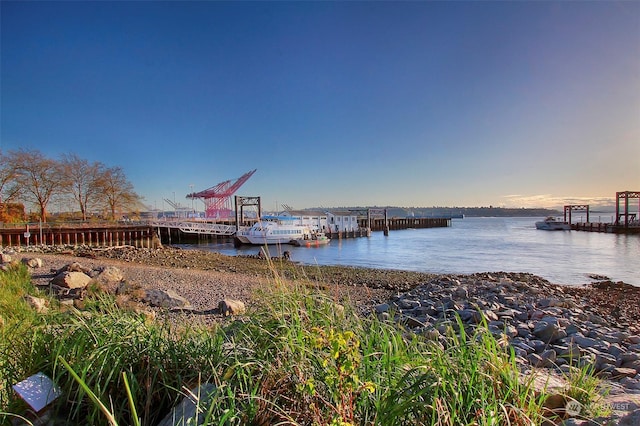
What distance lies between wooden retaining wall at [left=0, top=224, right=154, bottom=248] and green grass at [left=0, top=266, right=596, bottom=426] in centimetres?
3088

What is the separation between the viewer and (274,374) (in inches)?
74.7

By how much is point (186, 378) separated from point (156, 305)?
580cm

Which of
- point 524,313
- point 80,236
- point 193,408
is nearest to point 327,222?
point 80,236

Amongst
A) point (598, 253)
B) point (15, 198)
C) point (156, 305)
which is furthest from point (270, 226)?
point (156, 305)

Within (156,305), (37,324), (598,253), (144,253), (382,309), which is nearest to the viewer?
(37,324)

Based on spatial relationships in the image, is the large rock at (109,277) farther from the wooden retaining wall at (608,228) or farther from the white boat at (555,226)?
the white boat at (555,226)

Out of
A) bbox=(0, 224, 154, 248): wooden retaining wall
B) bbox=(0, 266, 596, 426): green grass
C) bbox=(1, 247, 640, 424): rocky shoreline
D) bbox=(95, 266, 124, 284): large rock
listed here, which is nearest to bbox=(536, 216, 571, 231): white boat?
bbox=(1, 247, 640, 424): rocky shoreline

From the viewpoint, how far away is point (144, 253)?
23922 mm

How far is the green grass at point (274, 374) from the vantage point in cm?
167

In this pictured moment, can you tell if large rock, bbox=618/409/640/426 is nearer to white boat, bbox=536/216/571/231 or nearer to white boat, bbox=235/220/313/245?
white boat, bbox=235/220/313/245

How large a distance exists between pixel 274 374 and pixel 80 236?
37.6 meters

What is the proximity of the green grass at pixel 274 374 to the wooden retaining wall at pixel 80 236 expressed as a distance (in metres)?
30.9

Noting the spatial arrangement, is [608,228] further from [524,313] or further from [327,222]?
[524,313]

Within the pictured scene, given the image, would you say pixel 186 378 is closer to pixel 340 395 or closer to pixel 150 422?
pixel 150 422
